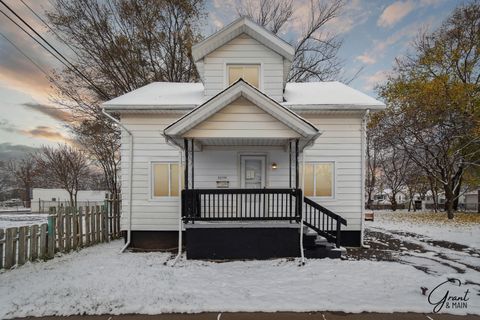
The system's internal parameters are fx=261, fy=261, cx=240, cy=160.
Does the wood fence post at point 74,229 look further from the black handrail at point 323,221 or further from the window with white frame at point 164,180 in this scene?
the black handrail at point 323,221

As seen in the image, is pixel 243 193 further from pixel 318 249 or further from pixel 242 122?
pixel 318 249

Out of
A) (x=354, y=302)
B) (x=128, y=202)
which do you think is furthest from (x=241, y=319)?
(x=128, y=202)

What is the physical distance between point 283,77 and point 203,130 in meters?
4.31

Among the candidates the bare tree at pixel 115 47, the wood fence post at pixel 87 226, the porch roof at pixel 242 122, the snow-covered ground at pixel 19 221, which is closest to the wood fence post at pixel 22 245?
the wood fence post at pixel 87 226

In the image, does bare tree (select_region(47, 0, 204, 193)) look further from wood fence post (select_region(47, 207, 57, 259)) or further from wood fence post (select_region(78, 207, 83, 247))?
wood fence post (select_region(47, 207, 57, 259))

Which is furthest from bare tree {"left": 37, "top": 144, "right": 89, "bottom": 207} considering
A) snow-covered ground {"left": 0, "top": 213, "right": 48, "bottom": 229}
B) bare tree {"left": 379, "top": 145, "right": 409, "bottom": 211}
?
bare tree {"left": 379, "top": 145, "right": 409, "bottom": 211}

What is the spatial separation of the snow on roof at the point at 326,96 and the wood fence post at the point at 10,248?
800 cm

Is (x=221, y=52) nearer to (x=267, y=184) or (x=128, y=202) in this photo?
(x=267, y=184)

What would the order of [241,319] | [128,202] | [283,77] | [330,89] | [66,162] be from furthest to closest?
1. [66,162]
2. [330,89]
3. [283,77]
4. [128,202]
5. [241,319]

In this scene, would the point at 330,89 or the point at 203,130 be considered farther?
the point at 330,89

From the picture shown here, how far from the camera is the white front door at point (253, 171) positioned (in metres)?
8.88

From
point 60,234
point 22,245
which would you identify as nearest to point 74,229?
point 60,234

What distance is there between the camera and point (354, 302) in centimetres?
443

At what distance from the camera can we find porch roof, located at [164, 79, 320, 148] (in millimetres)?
6559
